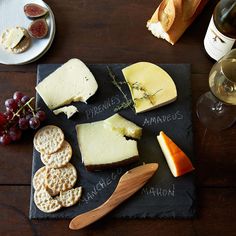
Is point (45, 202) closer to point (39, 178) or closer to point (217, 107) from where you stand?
point (39, 178)

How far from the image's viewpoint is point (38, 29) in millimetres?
1220

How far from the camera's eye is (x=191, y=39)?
1.23 m

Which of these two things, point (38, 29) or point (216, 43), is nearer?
point (216, 43)

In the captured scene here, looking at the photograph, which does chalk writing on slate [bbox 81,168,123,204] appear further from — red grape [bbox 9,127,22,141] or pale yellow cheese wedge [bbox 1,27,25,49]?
pale yellow cheese wedge [bbox 1,27,25,49]

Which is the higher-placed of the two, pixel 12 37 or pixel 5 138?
pixel 12 37

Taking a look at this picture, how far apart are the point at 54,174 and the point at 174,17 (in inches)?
20.2

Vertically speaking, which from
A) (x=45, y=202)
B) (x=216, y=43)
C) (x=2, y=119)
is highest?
(x=216, y=43)

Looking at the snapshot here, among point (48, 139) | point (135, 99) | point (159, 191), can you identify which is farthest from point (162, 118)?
point (48, 139)

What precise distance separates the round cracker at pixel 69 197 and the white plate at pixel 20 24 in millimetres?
383

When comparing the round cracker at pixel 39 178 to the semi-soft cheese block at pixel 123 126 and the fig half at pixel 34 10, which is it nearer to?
the semi-soft cheese block at pixel 123 126

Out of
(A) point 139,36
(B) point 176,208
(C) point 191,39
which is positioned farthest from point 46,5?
(B) point 176,208

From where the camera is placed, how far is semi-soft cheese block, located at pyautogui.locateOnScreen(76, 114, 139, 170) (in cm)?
109

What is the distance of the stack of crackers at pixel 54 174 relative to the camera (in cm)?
108

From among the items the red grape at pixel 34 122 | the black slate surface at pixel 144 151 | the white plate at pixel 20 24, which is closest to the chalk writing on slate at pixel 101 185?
the black slate surface at pixel 144 151
